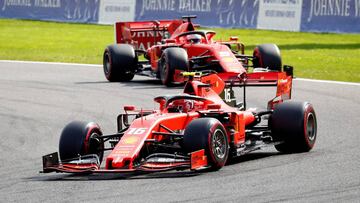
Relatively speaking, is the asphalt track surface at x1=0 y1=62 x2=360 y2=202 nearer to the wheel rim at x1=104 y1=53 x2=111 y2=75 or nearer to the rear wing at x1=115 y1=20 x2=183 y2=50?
the wheel rim at x1=104 y1=53 x2=111 y2=75

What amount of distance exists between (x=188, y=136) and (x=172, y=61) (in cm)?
1024

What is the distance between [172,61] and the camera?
21.3 metres

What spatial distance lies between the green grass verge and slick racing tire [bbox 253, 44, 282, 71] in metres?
2.17

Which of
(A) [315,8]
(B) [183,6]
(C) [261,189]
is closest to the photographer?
(C) [261,189]

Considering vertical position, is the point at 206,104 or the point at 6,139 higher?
the point at 206,104

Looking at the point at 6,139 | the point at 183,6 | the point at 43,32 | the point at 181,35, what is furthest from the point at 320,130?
the point at 43,32

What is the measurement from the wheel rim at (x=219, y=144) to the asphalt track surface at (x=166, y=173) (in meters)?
0.19

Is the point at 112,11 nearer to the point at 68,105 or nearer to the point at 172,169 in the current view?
the point at 68,105

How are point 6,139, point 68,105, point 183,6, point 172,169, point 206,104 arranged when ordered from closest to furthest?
point 172,169 → point 206,104 → point 6,139 → point 68,105 → point 183,6

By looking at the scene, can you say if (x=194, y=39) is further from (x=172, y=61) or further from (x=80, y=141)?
(x=80, y=141)

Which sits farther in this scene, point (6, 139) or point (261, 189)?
point (6, 139)

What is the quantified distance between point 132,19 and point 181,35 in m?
15.5

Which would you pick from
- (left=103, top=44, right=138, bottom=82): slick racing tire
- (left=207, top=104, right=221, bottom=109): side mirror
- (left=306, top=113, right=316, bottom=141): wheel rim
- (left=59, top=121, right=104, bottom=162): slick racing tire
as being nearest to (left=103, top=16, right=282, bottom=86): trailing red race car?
(left=103, top=44, right=138, bottom=82): slick racing tire

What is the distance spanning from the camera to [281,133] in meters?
12.7
